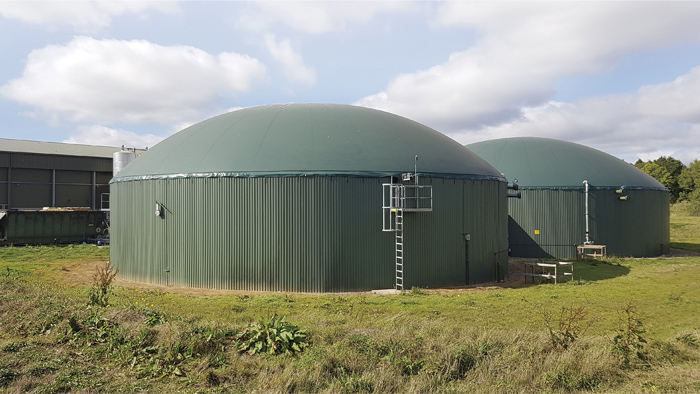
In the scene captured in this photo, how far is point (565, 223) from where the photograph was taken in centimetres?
3391

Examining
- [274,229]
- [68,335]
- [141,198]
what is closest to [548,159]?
[274,229]

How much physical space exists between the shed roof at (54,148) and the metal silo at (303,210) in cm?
3805

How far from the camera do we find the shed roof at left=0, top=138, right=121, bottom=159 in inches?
2115

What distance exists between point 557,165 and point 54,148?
53.1 m

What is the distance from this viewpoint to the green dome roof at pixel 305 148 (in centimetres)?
2006

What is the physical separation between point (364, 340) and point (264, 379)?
223cm

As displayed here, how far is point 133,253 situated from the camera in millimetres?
22797

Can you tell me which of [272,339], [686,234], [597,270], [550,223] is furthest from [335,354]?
[686,234]

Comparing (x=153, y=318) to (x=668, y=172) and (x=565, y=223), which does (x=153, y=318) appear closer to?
(x=565, y=223)

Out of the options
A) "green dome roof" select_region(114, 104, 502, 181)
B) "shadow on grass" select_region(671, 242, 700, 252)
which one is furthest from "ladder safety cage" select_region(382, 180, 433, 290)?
"shadow on grass" select_region(671, 242, 700, 252)

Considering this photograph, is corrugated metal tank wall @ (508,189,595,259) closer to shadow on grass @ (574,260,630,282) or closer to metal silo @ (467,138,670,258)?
metal silo @ (467,138,670,258)

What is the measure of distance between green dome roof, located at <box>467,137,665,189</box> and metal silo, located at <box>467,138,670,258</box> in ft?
0.22

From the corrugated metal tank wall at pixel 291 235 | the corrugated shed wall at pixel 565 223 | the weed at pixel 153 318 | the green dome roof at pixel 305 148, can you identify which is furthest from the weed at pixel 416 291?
the corrugated shed wall at pixel 565 223

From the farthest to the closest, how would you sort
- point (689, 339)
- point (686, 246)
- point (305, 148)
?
1. point (686, 246)
2. point (305, 148)
3. point (689, 339)
